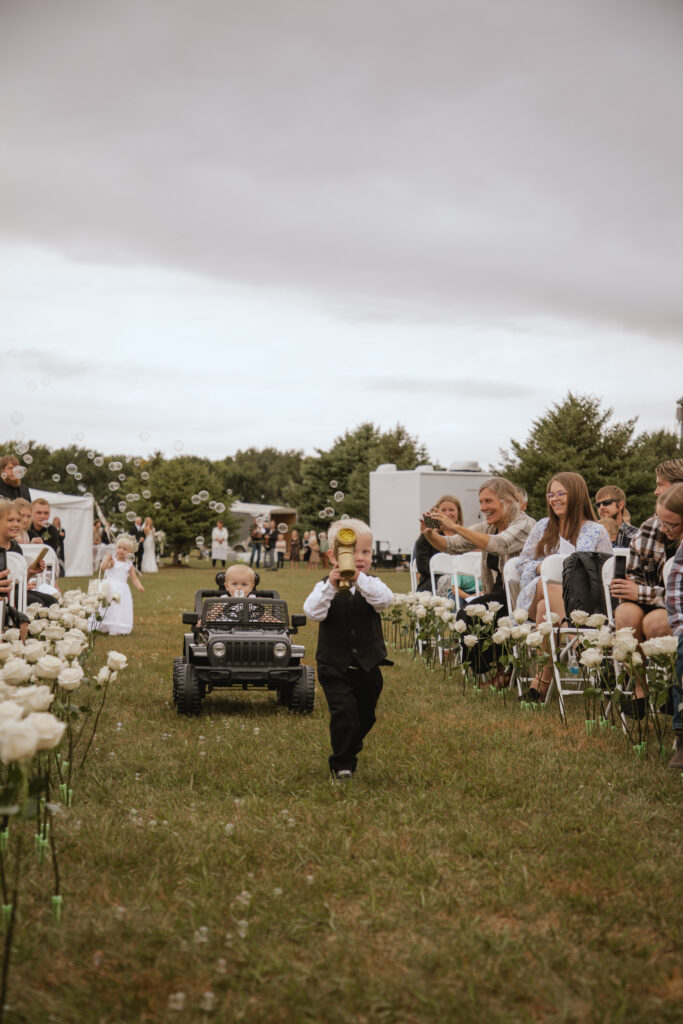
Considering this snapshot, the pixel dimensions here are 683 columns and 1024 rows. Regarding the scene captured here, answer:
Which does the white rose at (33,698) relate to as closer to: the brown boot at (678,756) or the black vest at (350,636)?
the black vest at (350,636)

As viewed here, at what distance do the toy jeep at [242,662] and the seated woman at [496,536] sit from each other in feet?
5.75

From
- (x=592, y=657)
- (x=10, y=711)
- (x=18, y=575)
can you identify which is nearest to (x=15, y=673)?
(x=10, y=711)

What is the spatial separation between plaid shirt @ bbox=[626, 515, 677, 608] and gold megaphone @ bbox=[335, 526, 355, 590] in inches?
95.5

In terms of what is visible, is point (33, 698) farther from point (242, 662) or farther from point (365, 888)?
point (242, 662)

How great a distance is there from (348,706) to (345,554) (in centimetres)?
95

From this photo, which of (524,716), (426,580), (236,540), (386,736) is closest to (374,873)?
(386,736)

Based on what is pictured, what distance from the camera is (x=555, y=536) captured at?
8055 mm

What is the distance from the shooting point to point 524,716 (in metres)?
6.91

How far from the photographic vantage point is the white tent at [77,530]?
1144 inches

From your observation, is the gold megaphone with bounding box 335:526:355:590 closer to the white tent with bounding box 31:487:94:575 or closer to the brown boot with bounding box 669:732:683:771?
the brown boot with bounding box 669:732:683:771

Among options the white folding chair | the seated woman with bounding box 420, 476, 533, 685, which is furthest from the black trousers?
the white folding chair

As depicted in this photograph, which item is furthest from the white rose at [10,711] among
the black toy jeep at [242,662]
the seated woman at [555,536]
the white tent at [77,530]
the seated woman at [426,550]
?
the white tent at [77,530]

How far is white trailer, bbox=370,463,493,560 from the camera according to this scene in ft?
112

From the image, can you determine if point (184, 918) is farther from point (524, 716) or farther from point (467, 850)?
point (524, 716)
